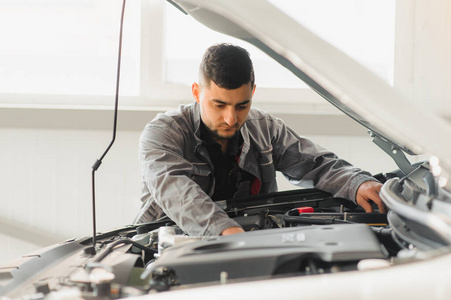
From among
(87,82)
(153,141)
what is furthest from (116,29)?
(153,141)

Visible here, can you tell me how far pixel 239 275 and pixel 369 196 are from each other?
2.85 ft

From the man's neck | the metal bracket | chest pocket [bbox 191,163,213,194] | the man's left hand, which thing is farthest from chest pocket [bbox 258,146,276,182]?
the metal bracket

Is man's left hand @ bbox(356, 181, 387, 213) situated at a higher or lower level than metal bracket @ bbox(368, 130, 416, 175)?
lower

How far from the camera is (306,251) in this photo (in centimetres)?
107

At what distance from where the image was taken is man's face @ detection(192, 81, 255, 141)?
1.89m

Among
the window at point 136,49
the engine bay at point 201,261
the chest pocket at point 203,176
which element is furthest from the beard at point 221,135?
the window at point 136,49

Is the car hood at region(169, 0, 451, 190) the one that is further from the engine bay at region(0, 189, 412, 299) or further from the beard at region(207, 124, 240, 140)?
the beard at region(207, 124, 240, 140)

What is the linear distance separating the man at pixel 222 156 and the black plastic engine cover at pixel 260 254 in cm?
39

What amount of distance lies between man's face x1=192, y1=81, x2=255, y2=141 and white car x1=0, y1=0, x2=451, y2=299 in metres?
0.63

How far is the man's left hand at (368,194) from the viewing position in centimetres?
178

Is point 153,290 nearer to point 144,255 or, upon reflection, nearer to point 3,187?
point 144,255

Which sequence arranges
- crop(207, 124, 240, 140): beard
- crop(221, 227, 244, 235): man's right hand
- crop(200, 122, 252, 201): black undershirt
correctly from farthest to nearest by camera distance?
crop(200, 122, 252, 201): black undershirt, crop(207, 124, 240, 140): beard, crop(221, 227, 244, 235): man's right hand

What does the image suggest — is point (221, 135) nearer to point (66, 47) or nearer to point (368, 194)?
point (368, 194)

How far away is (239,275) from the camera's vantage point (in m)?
1.05
